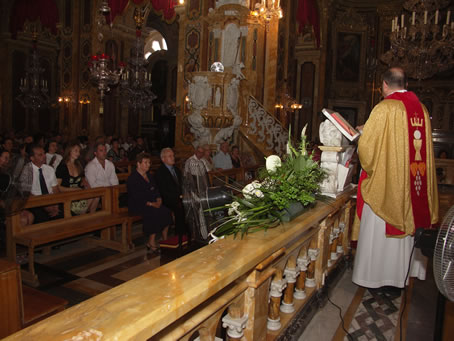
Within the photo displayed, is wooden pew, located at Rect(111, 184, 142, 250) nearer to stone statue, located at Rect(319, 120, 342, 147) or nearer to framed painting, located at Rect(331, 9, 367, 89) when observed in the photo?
stone statue, located at Rect(319, 120, 342, 147)

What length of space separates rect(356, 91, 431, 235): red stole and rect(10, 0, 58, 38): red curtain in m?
13.9

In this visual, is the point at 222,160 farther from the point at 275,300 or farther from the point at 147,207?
the point at 275,300

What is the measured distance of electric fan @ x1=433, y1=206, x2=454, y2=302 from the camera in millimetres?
1781

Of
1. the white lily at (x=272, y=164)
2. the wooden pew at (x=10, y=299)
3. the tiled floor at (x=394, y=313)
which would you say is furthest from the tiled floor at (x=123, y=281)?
the wooden pew at (x=10, y=299)

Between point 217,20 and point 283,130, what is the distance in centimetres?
358

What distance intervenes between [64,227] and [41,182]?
3.26 feet

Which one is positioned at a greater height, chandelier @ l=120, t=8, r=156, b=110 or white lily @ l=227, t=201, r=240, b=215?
chandelier @ l=120, t=8, r=156, b=110

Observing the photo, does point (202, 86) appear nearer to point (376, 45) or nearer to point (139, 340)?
point (139, 340)

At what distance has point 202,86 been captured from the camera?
388 inches

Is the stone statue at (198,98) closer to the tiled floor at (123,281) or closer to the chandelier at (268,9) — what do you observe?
the chandelier at (268,9)

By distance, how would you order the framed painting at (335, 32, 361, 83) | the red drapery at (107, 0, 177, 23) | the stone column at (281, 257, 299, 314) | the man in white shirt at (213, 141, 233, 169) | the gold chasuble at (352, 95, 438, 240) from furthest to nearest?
the framed painting at (335, 32, 361, 83) → the red drapery at (107, 0, 177, 23) → the man in white shirt at (213, 141, 233, 169) → the gold chasuble at (352, 95, 438, 240) → the stone column at (281, 257, 299, 314)

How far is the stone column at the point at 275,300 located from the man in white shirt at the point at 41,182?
13.5 ft

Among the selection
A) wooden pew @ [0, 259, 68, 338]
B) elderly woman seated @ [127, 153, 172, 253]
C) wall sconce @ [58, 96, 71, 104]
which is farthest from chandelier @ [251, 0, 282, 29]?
wall sconce @ [58, 96, 71, 104]

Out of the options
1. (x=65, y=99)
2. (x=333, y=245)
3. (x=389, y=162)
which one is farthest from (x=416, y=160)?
(x=65, y=99)
